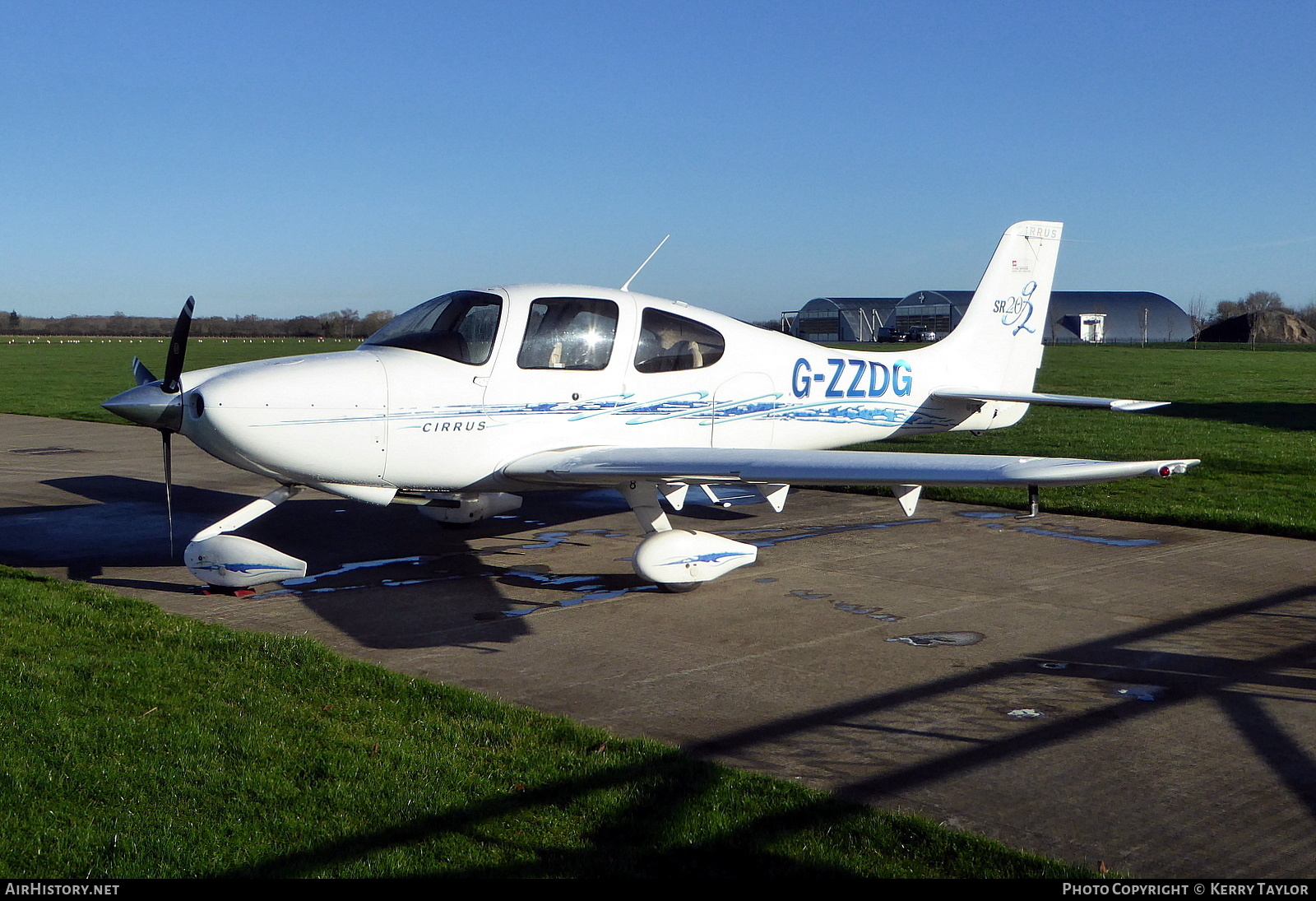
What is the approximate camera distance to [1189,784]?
4273 millimetres

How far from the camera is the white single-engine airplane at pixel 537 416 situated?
7160mm

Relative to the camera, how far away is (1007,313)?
1123cm

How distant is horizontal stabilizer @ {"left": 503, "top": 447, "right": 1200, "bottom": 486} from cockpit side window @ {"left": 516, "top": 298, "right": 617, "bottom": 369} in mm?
679

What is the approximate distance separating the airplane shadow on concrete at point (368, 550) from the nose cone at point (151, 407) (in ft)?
4.29

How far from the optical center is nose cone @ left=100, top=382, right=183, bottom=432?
23.2ft

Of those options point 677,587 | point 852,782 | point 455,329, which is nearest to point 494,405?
point 455,329

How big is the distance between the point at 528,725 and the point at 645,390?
4.07 meters

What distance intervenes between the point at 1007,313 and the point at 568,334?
528 cm

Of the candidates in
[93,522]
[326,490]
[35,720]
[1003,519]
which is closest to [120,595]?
[326,490]

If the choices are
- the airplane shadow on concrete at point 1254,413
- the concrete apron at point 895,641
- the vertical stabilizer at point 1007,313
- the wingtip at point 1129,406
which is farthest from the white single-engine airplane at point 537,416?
the airplane shadow on concrete at point 1254,413

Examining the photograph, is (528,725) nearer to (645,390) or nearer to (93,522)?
(645,390)

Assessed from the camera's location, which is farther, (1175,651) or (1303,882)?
(1175,651)

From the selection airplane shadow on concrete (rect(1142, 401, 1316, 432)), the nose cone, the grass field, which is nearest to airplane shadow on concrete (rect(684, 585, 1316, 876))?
the grass field

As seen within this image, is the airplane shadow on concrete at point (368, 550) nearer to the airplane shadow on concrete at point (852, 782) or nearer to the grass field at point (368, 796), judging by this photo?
the grass field at point (368, 796)
